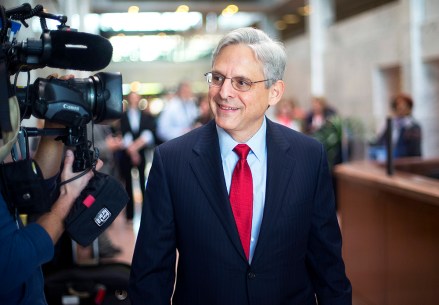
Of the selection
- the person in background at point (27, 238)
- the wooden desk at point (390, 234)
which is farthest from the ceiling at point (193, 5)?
the person in background at point (27, 238)

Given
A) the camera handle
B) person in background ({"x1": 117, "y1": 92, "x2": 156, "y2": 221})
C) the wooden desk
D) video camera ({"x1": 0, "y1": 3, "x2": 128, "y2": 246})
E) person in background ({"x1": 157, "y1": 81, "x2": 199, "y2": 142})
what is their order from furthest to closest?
1. person in background ({"x1": 157, "y1": 81, "x2": 199, "y2": 142})
2. person in background ({"x1": 117, "y1": 92, "x2": 156, "y2": 221})
3. the wooden desk
4. the camera handle
5. video camera ({"x1": 0, "y1": 3, "x2": 128, "y2": 246})

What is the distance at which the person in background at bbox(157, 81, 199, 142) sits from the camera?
7938mm

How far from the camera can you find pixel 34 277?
Answer: 5.79 feet

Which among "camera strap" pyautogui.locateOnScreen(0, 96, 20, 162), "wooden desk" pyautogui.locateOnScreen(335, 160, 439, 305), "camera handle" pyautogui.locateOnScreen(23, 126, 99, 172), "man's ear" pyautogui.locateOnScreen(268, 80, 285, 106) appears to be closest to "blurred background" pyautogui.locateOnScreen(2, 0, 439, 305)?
"wooden desk" pyautogui.locateOnScreen(335, 160, 439, 305)

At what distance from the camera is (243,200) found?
6.50 ft

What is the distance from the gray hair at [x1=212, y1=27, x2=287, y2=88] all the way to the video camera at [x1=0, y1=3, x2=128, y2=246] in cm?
41

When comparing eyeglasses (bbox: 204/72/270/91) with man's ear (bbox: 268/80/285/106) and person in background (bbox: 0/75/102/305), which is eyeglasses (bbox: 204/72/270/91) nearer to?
man's ear (bbox: 268/80/285/106)

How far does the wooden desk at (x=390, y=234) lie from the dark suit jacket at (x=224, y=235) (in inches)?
62.2

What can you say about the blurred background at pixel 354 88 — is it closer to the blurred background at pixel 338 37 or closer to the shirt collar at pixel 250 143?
the blurred background at pixel 338 37

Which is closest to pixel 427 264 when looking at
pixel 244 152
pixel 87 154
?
pixel 244 152

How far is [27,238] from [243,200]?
29.1 inches

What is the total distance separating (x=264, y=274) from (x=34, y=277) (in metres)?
0.74

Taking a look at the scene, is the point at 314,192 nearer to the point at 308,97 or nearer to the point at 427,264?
the point at 427,264

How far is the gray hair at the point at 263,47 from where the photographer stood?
1970 millimetres
